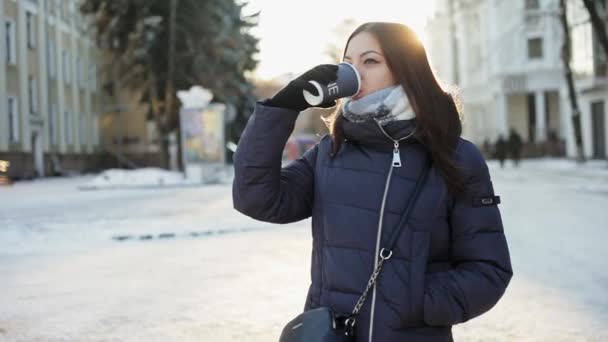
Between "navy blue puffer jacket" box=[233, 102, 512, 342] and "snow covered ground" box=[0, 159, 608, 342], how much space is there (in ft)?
8.95

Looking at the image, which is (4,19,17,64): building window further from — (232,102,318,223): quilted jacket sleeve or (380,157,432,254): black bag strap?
(380,157,432,254): black bag strap

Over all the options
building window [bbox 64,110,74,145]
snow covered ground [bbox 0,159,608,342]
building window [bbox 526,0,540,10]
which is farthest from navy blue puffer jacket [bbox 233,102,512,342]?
building window [bbox 526,0,540,10]

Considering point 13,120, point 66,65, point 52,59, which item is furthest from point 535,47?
point 13,120

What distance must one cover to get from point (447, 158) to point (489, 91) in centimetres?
6423

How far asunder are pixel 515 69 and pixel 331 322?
2272 inches

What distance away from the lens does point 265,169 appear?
229 cm

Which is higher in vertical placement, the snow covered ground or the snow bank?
the snow covered ground

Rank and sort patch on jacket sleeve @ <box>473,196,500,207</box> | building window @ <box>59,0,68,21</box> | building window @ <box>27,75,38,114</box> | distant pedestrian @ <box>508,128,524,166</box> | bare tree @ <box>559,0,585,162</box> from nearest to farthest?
patch on jacket sleeve @ <box>473,196,500,207</box> → bare tree @ <box>559,0,585,162</box> → building window @ <box>27,75,38,114</box> → distant pedestrian @ <box>508,128,524,166</box> → building window @ <box>59,0,68,21</box>

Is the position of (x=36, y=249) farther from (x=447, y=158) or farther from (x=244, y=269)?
(x=447, y=158)

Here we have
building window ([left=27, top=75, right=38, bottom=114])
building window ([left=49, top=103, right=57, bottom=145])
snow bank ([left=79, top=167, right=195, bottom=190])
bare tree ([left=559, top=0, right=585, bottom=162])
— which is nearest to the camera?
snow bank ([left=79, top=167, right=195, bottom=190])

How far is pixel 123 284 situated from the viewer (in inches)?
281

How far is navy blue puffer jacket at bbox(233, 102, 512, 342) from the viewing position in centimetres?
216

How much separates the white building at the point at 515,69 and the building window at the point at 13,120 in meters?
29.2

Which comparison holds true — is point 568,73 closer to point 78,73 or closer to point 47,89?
point 47,89
